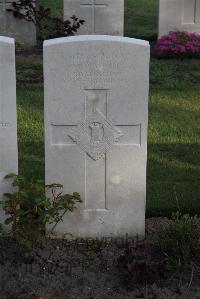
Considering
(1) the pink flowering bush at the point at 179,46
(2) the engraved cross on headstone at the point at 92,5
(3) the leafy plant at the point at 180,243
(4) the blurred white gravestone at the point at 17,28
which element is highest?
(2) the engraved cross on headstone at the point at 92,5

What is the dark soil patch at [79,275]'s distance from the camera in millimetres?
4395

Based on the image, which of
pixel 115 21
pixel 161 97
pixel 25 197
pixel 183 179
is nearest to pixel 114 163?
pixel 25 197

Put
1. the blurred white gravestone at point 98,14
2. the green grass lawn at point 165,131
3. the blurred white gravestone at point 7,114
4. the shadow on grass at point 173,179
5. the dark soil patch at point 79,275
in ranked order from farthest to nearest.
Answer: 1. the blurred white gravestone at point 98,14
2. the green grass lawn at point 165,131
3. the shadow on grass at point 173,179
4. the blurred white gravestone at point 7,114
5. the dark soil patch at point 79,275

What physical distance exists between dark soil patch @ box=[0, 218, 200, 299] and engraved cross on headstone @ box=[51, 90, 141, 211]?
22.9 inches

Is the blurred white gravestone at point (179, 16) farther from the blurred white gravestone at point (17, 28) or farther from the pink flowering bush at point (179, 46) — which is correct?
the blurred white gravestone at point (17, 28)

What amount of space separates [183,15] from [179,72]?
2.10 m

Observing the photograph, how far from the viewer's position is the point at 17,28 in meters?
12.6

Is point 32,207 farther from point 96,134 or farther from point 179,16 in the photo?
point 179,16

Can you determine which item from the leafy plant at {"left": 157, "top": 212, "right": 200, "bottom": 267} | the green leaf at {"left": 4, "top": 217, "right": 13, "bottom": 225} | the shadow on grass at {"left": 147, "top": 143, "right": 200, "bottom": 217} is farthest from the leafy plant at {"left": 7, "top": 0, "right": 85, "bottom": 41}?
the leafy plant at {"left": 157, "top": 212, "right": 200, "bottom": 267}

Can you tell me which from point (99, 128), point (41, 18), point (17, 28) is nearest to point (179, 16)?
point (41, 18)

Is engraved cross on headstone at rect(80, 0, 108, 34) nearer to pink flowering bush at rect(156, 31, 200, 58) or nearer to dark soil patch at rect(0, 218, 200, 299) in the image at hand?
pink flowering bush at rect(156, 31, 200, 58)

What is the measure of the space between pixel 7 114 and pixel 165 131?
3398mm

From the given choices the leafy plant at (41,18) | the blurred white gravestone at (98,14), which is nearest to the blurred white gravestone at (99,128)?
the leafy plant at (41,18)

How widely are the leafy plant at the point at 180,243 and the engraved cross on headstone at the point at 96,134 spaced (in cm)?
67
